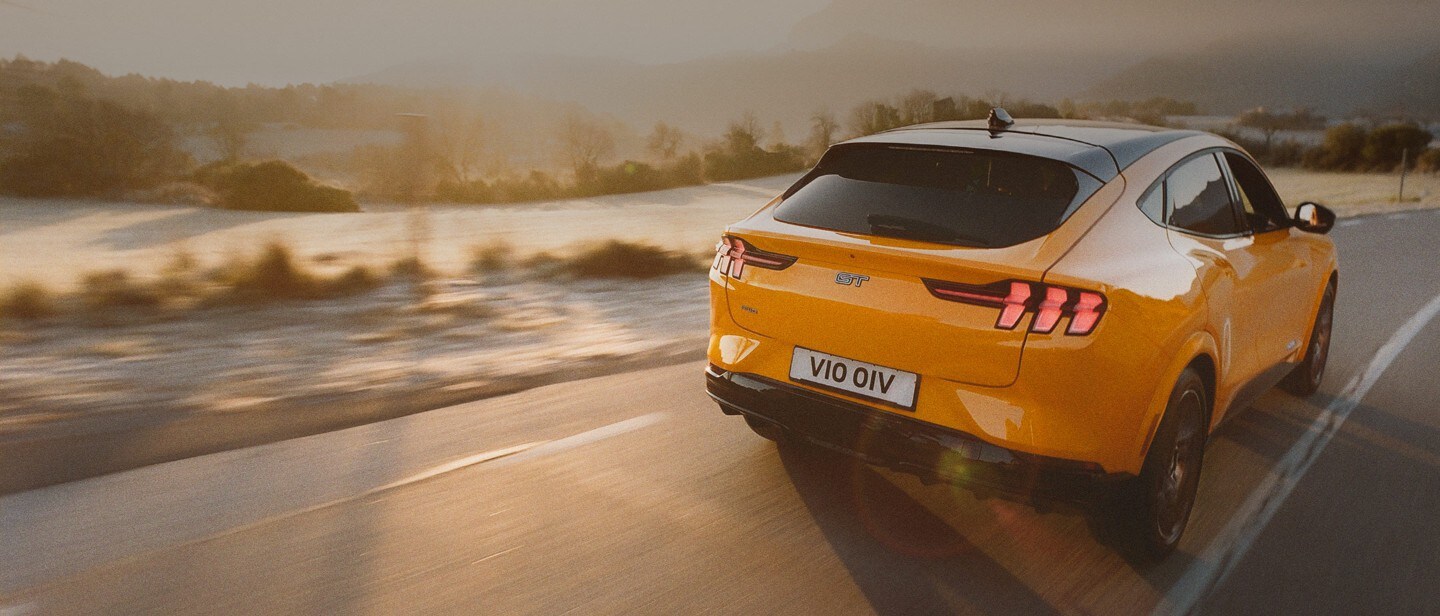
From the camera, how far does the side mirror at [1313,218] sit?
493cm

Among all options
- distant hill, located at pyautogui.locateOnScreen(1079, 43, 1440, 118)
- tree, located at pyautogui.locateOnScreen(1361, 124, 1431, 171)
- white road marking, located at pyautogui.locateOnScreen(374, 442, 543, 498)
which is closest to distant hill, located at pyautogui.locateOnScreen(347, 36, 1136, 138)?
distant hill, located at pyautogui.locateOnScreen(1079, 43, 1440, 118)

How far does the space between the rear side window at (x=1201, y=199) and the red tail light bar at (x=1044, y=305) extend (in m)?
0.91

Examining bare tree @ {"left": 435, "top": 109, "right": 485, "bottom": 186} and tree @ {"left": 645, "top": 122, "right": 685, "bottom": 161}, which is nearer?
bare tree @ {"left": 435, "top": 109, "right": 485, "bottom": 186}

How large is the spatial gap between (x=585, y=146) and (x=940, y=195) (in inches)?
1219

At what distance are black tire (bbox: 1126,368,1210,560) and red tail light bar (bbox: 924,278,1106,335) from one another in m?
0.62

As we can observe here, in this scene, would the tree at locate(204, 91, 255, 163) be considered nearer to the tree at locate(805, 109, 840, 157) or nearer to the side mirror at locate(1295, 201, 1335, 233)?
the tree at locate(805, 109, 840, 157)

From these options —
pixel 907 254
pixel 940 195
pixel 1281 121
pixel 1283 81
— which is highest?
pixel 1283 81

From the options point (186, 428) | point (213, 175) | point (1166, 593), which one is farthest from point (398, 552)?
point (213, 175)

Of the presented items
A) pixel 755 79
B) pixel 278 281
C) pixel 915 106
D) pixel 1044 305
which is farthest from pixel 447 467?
pixel 755 79

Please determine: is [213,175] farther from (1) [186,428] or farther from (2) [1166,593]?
(2) [1166,593]

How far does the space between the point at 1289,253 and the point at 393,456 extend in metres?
4.29

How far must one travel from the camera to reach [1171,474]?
358cm

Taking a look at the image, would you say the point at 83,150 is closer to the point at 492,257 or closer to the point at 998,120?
the point at 492,257

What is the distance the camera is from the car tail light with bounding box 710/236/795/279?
3.58 m
